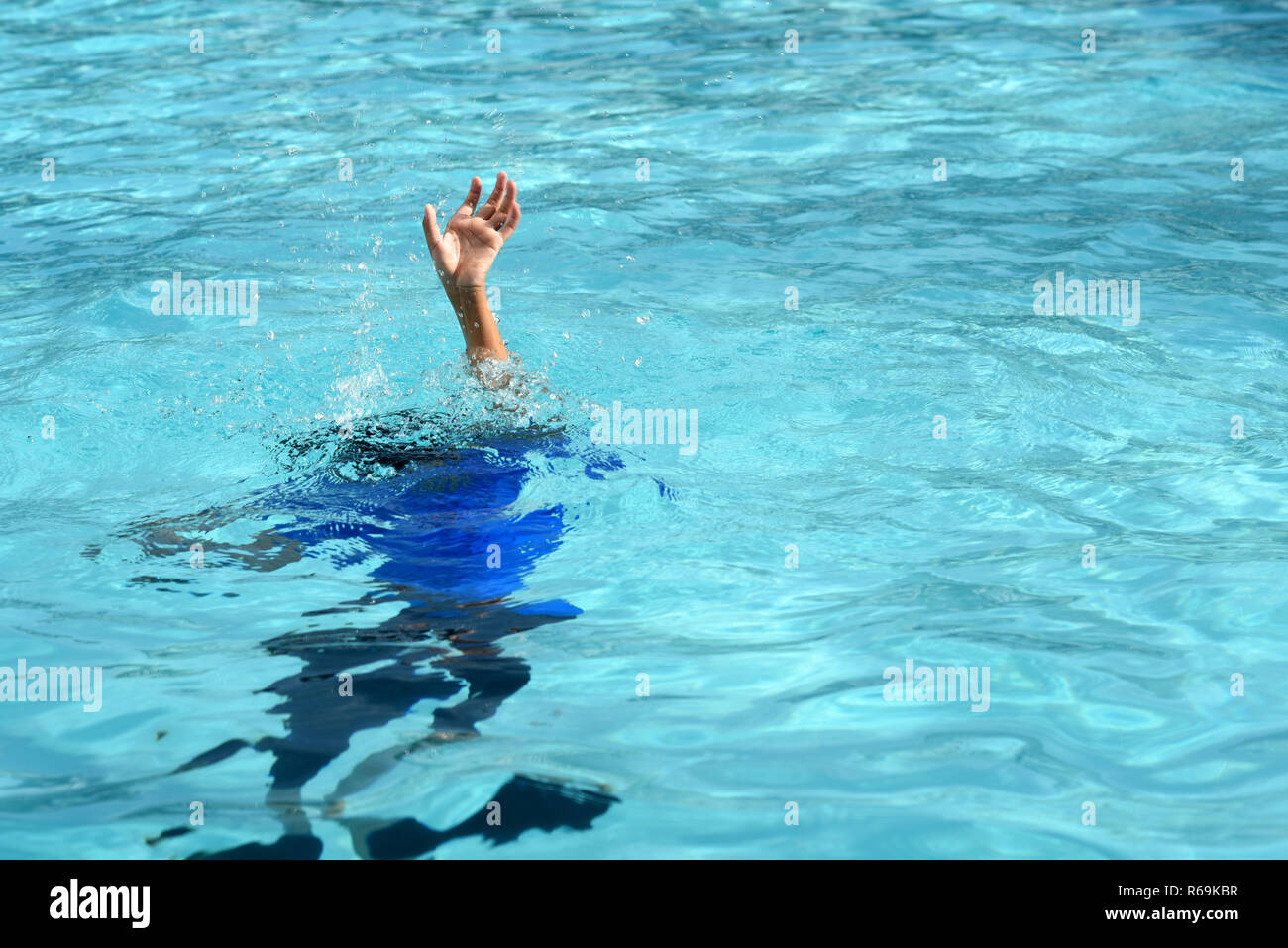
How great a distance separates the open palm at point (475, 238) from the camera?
4839 millimetres

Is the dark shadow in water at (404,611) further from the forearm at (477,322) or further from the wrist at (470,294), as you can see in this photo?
the wrist at (470,294)

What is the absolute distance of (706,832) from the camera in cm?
286

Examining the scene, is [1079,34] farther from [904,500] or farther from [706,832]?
[706,832]

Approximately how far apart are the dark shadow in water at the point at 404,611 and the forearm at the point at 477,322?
0.39m

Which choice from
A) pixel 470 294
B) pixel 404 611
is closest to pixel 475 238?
pixel 470 294

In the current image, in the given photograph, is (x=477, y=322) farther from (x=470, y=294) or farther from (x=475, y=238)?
(x=475, y=238)

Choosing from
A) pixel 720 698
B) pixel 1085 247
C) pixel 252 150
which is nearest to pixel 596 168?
pixel 252 150

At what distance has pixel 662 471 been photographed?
490 centimetres

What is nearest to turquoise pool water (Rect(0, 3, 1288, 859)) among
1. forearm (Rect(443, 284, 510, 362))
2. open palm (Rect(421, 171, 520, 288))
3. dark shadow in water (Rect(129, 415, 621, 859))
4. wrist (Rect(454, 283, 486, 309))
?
dark shadow in water (Rect(129, 415, 621, 859))

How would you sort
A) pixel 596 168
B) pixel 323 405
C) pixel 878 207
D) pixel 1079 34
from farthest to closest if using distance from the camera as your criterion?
pixel 1079 34 < pixel 596 168 < pixel 878 207 < pixel 323 405

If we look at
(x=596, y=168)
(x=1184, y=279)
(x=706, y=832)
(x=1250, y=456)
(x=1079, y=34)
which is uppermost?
Answer: (x=1079, y=34)

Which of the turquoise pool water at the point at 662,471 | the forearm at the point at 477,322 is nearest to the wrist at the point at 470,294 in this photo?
the forearm at the point at 477,322

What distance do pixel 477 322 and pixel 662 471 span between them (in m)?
0.92

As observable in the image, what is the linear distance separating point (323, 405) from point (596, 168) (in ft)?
11.8
